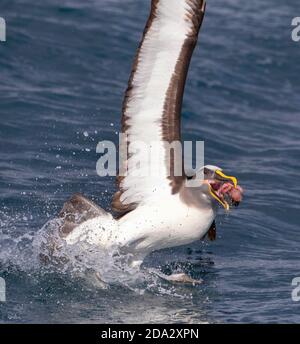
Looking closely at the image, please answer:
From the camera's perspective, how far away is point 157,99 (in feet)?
34.6

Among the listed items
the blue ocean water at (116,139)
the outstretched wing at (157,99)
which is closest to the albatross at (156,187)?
the outstretched wing at (157,99)

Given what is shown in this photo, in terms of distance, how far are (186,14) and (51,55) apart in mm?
9554

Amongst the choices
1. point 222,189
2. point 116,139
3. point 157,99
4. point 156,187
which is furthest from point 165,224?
point 116,139

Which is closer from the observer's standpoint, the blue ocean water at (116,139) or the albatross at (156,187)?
the albatross at (156,187)

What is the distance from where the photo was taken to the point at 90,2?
22469 mm

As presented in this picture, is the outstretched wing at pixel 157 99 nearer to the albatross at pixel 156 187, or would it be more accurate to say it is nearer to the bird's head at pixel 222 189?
the albatross at pixel 156 187

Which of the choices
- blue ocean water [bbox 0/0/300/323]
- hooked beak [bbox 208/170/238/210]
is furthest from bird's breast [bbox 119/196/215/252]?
blue ocean water [bbox 0/0/300/323]

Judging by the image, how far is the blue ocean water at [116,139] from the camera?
10586 millimetres

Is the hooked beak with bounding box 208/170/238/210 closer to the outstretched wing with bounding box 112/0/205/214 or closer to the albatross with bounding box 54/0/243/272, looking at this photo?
the albatross with bounding box 54/0/243/272

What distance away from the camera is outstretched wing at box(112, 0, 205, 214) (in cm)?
1006

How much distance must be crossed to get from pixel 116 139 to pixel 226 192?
5354 mm

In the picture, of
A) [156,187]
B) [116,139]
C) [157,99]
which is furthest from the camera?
[116,139]

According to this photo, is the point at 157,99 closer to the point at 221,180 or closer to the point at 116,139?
the point at 221,180

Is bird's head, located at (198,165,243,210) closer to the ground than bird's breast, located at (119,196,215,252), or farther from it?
farther from it
